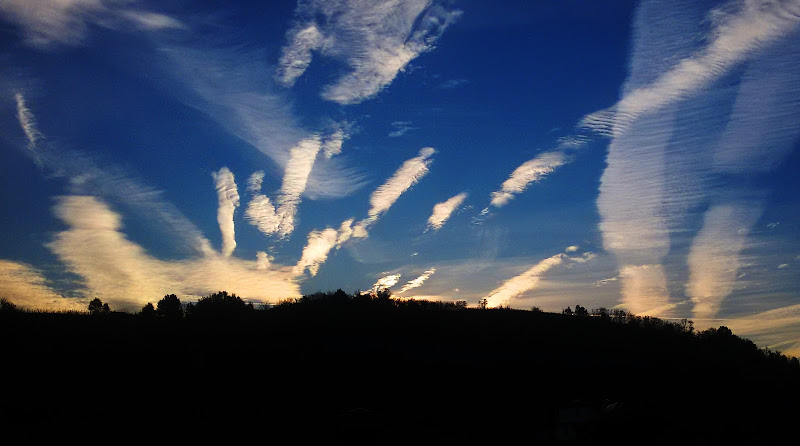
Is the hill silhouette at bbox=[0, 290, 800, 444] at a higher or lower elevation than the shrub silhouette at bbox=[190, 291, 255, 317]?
lower

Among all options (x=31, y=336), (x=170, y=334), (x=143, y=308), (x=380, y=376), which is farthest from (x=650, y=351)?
(x=143, y=308)

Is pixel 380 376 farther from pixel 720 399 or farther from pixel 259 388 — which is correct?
pixel 720 399

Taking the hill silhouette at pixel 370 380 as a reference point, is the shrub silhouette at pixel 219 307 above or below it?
above

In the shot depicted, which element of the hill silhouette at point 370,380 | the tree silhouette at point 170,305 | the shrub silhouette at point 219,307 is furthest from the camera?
the tree silhouette at point 170,305

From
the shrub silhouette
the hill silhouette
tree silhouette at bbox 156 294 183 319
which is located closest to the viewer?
the hill silhouette

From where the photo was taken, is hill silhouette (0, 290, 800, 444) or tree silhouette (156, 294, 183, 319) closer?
hill silhouette (0, 290, 800, 444)

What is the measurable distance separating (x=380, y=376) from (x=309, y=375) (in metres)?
7.68

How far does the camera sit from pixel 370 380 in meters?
52.5

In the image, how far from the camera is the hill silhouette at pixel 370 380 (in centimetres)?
3234

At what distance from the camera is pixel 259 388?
45031 millimetres

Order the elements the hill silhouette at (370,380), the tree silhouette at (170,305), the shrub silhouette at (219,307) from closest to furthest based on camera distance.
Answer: the hill silhouette at (370,380) → the shrub silhouette at (219,307) → the tree silhouette at (170,305)

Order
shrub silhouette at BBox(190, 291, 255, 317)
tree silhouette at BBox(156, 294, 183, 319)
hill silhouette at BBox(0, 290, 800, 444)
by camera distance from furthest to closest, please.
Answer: tree silhouette at BBox(156, 294, 183, 319)
shrub silhouette at BBox(190, 291, 255, 317)
hill silhouette at BBox(0, 290, 800, 444)

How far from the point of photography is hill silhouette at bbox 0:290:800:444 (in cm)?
3234

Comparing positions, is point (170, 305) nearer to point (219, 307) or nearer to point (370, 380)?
point (219, 307)
